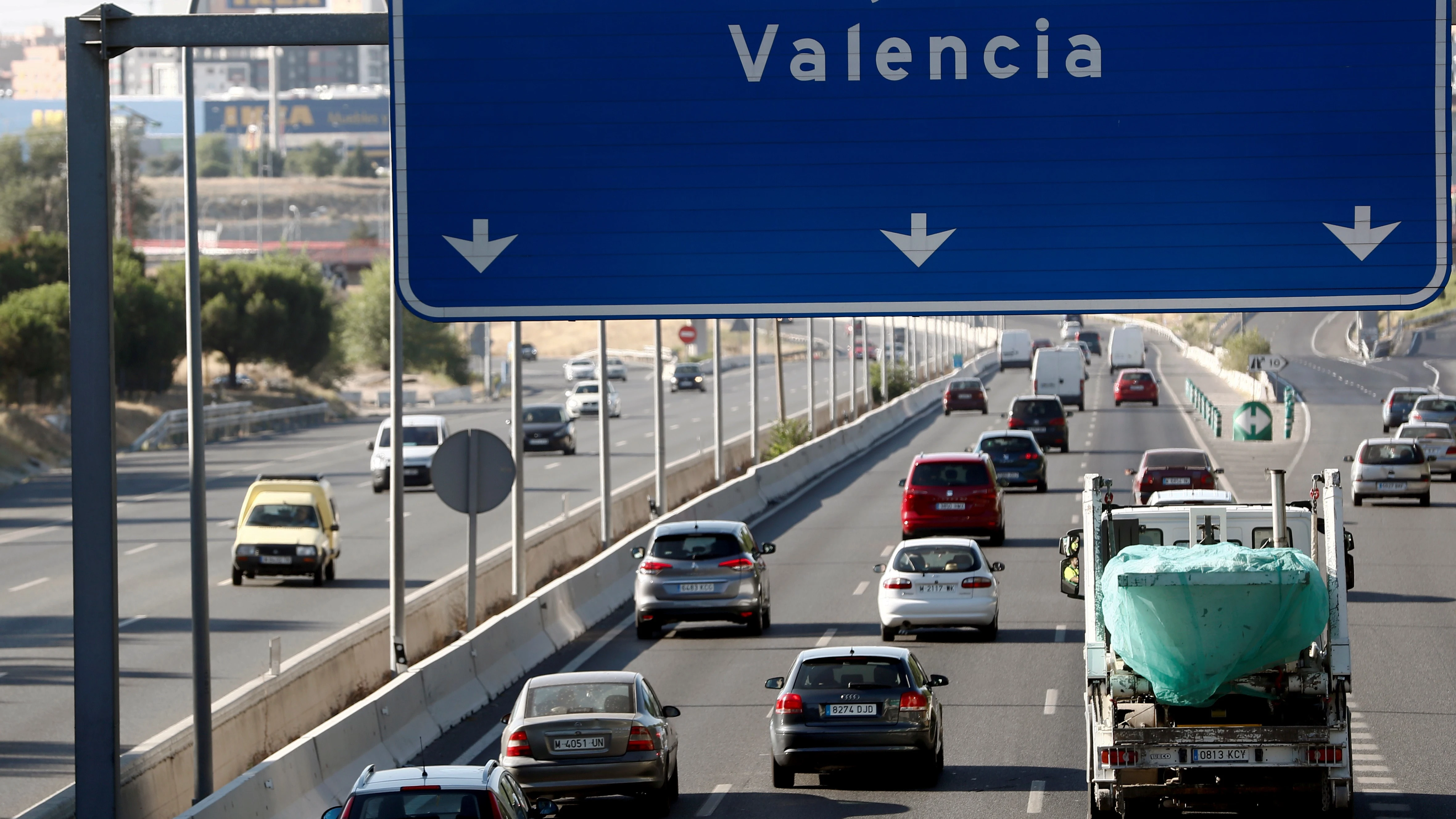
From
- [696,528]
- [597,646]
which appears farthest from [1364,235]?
[696,528]

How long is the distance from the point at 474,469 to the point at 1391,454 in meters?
28.8

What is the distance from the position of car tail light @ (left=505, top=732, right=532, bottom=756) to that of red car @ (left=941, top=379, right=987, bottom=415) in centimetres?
6858

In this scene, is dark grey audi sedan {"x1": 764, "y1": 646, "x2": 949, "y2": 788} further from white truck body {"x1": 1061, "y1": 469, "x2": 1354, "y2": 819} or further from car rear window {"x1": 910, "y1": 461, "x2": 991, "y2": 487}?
car rear window {"x1": 910, "y1": 461, "x2": 991, "y2": 487}

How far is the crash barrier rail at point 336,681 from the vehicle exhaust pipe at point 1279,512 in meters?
8.29

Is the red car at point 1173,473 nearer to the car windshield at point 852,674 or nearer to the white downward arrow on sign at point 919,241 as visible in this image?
the car windshield at point 852,674

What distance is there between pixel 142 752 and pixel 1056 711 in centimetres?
1003

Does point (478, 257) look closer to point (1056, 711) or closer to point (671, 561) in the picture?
point (1056, 711)

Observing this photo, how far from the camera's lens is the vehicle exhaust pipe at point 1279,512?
1530cm

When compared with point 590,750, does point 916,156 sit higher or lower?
higher

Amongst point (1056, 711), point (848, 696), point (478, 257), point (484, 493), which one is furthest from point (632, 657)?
point (478, 257)

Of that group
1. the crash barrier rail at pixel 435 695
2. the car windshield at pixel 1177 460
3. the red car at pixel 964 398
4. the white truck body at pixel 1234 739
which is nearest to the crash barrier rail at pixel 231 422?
the red car at pixel 964 398

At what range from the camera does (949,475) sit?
38.0 m

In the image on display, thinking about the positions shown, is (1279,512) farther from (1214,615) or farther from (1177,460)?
(1177,460)

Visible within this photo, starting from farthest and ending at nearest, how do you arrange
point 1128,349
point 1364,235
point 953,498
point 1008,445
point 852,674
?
point 1128,349
point 1008,445
point 953,498
point 852,674
point 1364,235
